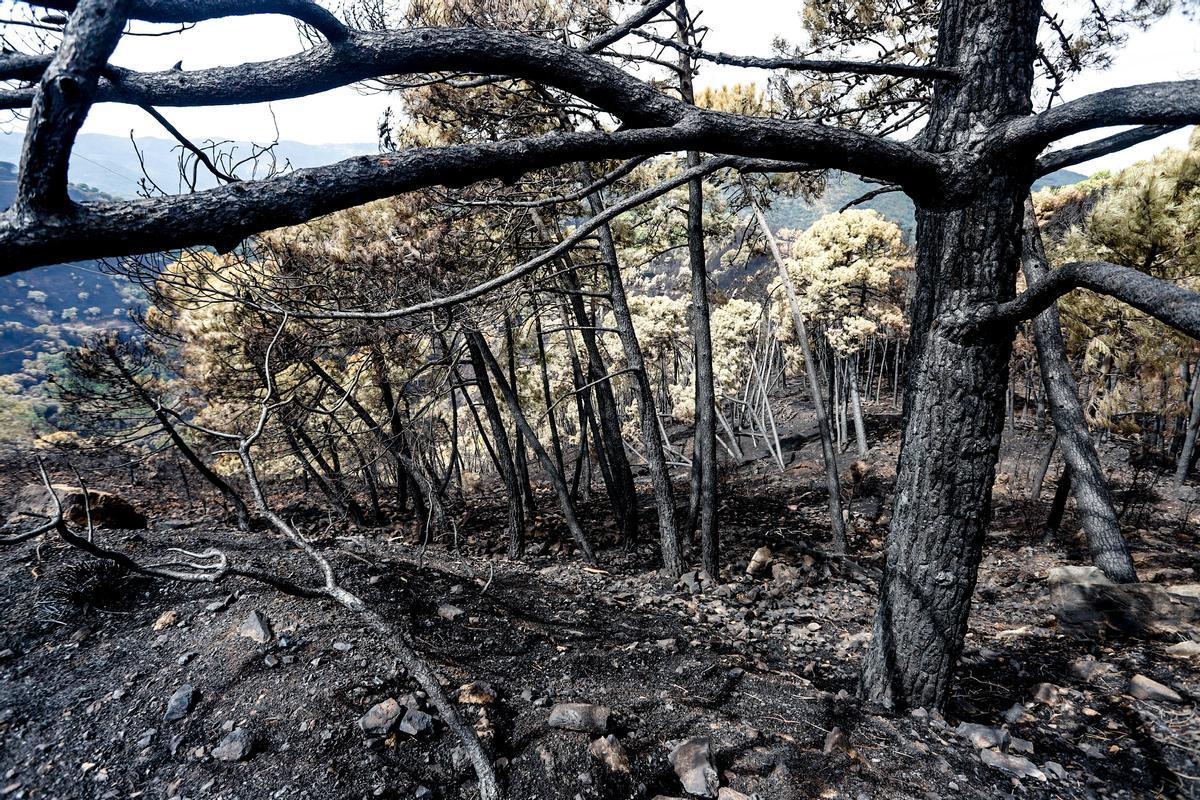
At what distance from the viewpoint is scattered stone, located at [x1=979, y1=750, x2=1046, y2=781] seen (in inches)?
84.2

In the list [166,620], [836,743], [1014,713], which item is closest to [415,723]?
[836,743]

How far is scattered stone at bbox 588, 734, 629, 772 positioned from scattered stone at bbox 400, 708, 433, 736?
2.60 ft

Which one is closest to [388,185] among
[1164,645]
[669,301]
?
[1164,645]

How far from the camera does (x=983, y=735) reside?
2391 millimetres

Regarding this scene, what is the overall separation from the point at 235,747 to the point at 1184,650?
5386 mm

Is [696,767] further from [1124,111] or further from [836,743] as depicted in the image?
[1124,111]

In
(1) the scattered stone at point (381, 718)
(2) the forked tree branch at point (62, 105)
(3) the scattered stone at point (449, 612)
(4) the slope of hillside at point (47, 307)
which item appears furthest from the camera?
(4) the slope of hillside at point (47, 307)

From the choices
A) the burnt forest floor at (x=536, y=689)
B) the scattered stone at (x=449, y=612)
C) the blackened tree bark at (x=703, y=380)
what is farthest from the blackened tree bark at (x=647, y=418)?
the scattered stone at (x=449, y=612)

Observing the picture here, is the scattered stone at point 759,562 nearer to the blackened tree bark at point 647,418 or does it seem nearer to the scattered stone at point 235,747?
the blackened tree bark at point 647,418

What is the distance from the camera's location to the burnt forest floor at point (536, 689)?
7.02ft

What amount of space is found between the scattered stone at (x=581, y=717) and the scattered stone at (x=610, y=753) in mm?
95

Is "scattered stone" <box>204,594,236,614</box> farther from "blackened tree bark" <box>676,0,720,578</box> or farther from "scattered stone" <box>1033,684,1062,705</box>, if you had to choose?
"scattered stone" <box>1033,684,1062,705</box>

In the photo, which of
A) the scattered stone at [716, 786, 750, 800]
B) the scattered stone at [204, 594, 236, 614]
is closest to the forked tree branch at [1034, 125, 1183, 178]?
the scattered stone at [716, 786, 750, 800]

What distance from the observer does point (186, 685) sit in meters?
2.78
